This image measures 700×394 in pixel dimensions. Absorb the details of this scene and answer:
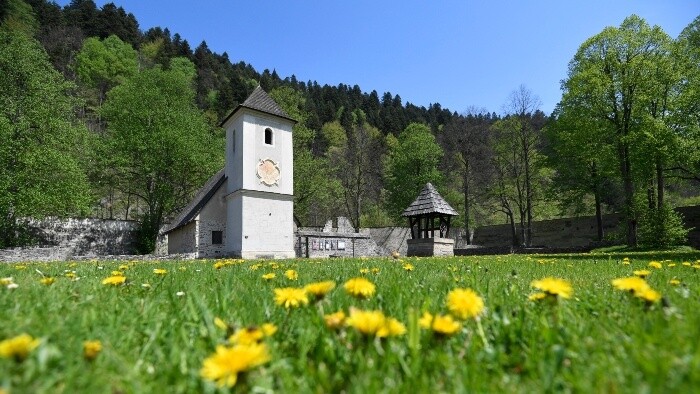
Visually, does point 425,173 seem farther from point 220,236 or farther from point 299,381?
point 299,381

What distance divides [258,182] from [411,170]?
23.0m

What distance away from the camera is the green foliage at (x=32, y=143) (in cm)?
2152

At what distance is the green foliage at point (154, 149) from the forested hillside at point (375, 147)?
0.40ft

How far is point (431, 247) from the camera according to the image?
21203 millimetres

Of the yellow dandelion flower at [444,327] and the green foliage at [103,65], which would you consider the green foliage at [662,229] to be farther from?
the green foliage at [103,65]

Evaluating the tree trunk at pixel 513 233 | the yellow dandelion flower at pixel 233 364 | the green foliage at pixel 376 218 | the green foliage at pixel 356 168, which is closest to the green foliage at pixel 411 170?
the green foliage at pixel 356 168

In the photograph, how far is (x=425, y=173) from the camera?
135ft

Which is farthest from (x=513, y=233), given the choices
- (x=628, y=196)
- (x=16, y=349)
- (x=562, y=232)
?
(x=16, y=349)

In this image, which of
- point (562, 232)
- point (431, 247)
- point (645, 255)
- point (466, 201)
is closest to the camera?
point (645, 255)

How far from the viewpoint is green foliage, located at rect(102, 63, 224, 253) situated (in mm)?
30031

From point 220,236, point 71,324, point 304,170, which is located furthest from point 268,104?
point 71,324

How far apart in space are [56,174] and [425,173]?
31943mm

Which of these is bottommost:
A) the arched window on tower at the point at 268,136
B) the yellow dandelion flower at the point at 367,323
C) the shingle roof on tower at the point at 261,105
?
the yellow dandelion flower at the point at 367,323

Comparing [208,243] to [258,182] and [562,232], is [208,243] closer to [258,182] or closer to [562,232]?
[258,182]
